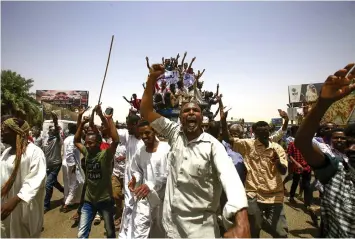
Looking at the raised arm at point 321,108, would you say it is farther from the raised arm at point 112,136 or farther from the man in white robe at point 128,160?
the man in white robe at point 128,160

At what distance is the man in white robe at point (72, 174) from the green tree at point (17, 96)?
23899 mm

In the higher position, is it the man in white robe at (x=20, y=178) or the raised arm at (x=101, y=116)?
the raised arm at (x=101, y=116)

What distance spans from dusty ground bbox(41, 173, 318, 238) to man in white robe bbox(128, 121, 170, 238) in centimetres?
162

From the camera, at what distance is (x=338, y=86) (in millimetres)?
1637

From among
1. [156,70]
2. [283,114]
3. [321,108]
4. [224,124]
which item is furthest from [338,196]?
[283,114]

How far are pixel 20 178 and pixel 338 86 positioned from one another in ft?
10.8

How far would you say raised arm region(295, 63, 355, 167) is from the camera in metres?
1.63

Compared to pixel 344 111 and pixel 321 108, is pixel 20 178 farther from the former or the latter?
pixel 344 111

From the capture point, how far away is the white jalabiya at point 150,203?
359 centimetres

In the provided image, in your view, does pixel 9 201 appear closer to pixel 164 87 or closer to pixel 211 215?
pixel 211 215

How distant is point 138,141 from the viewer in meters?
4.86

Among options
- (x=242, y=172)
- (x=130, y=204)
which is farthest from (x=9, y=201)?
(x=242, y=172)

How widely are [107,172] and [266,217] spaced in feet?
8.05

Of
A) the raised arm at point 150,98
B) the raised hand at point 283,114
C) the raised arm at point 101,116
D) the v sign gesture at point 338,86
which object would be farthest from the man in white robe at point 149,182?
the v sign gesture at point 338,86
